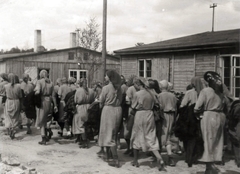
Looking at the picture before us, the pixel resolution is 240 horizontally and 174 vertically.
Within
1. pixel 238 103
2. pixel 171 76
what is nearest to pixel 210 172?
pixel 238 103

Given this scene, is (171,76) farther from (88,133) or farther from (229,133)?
(229,133)

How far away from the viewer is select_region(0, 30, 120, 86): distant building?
Answer: 24.6m

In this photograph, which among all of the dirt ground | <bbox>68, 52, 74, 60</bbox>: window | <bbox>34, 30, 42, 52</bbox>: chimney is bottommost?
the dirt ground

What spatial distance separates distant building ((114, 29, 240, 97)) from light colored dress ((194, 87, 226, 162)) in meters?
5.81

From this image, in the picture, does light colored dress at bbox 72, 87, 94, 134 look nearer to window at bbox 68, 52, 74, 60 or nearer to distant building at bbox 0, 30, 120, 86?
distant building at bbox 0, 30, 120, 86

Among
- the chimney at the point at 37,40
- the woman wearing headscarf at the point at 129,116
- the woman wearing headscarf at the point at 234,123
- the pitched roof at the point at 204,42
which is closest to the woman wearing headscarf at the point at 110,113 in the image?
the woman wearing headscarf at the point at 129,116

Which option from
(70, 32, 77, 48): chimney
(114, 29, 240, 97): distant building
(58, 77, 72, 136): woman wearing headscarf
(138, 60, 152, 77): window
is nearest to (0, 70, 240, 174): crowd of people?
(58, 77, 72, 136): woman wearing headscarf

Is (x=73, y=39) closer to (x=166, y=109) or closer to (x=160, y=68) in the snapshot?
(x=160, y=68)

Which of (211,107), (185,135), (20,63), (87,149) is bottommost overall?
(87,149)

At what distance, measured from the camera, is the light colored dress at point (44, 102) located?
29.9ft

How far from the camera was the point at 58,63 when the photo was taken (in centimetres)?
2627

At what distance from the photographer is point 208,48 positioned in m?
12.5

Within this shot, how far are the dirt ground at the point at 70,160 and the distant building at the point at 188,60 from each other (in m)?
4.75

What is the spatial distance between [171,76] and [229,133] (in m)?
7.88
